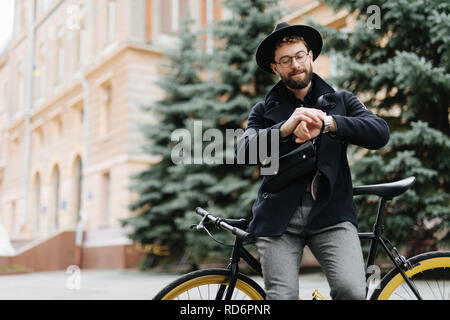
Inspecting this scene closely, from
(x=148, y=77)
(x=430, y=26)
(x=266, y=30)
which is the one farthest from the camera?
(x=148, y=77)

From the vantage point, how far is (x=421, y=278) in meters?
2.43

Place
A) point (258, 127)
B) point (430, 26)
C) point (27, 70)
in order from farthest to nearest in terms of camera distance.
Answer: point (27, 70)
point (430, 26)
point (258, 127)

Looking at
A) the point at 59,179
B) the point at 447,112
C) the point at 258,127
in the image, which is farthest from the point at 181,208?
the point at 59,179

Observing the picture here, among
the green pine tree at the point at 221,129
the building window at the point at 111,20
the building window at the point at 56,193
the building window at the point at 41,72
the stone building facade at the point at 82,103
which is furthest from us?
the building window at the point at 41,72

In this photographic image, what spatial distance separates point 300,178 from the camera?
2209 millimetres

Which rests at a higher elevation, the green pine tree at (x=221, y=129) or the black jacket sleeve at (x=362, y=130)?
the green pine tree at (x=221, y=129)

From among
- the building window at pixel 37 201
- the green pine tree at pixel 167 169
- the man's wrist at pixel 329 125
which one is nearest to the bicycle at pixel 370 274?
the man's wrist at pixel 329 125

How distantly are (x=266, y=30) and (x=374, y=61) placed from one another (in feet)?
11.8

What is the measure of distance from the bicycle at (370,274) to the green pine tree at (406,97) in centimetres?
512

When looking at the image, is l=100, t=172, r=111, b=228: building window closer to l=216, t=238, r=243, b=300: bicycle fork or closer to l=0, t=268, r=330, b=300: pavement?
l=0, t=268, r=330, b=300: pavement

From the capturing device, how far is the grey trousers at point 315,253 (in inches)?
81.4

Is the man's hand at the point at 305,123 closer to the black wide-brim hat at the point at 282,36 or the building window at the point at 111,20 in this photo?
the black wide-brim hat at the point at 282,36

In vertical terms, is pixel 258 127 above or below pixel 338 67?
below
